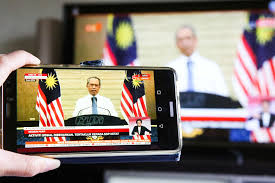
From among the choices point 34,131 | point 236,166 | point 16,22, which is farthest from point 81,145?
→ point 16,22

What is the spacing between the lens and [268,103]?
151cm

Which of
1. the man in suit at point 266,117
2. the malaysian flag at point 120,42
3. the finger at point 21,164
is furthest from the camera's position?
the malaysian flag at point 120,42

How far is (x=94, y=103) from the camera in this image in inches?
26.9

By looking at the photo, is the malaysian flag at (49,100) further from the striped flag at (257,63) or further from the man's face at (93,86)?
the striped flag at (257,63)

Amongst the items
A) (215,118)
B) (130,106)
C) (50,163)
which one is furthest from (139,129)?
(215,118)

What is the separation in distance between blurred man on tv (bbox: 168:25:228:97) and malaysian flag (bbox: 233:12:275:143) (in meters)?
0.08

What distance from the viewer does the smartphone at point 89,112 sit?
64 centimetres

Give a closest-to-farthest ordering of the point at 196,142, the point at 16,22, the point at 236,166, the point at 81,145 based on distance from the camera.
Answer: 1. the point at 81,145
2. the point at 236,166
3. the point at 196,142
4. the point at 16,22

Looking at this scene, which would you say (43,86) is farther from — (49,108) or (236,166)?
(236,166)

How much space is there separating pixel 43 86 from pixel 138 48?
3.17ft

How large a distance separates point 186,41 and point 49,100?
1034 millimetres

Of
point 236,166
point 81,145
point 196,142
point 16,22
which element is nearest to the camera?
point 81,145

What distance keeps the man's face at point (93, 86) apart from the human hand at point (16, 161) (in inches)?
5.6

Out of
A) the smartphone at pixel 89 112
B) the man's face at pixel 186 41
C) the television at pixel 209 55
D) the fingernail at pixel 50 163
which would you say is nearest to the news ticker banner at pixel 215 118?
the television at pixel 209 55
